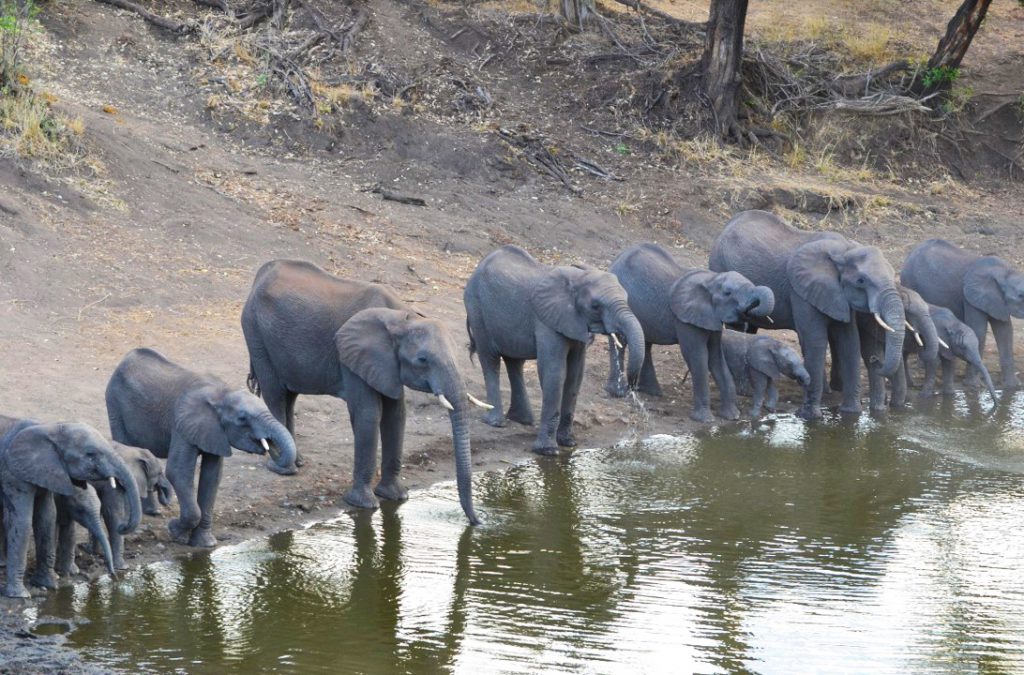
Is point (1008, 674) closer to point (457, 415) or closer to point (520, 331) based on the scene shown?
point (457, 415)

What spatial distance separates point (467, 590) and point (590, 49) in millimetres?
16259

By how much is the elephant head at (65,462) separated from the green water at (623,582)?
2.55 ft

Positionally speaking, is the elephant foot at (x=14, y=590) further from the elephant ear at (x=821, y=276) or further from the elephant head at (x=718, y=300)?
the elephant ear at (x=821, y=276)

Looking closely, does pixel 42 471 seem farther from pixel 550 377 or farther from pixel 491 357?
pixel 491 357

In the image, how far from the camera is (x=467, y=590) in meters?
9.64

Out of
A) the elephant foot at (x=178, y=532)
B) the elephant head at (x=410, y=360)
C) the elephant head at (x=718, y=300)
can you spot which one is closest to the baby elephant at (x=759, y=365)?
the elephant head at (x=718, y=300)

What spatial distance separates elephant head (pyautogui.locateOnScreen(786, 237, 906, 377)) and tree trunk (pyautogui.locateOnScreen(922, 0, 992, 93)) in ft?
34.3

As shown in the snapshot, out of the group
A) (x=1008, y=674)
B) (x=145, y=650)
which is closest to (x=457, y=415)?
(x=145, y=650)

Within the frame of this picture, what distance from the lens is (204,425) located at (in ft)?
32.2

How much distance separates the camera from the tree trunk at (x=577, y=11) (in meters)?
25.1

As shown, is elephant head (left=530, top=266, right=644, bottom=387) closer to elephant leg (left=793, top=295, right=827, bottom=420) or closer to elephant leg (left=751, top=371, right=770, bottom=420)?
elephant leg (left=751, top=371, right=770, bottom=420)

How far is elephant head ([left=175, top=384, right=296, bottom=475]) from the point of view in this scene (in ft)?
31.9

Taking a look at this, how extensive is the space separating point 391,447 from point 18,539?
10.4ft

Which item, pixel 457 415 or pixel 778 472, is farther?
pixel 778 472
